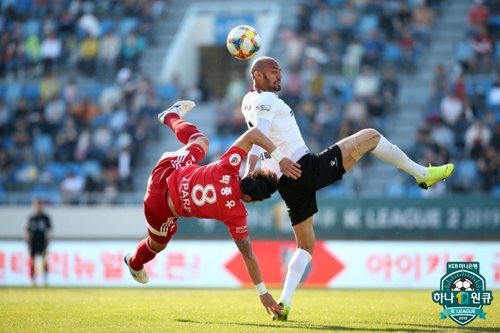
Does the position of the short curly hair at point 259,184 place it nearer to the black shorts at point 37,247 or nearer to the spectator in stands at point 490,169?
the black shorts at point 37,247

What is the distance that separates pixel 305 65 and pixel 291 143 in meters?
14.6

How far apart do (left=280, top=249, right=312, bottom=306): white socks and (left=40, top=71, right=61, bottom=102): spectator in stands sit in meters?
17.8

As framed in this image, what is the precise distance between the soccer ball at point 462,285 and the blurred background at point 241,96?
358 inches

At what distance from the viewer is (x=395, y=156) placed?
32.5ft

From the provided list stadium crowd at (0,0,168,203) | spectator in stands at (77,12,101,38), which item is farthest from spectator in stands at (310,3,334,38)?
spectator in stands at (77,12,101,38)

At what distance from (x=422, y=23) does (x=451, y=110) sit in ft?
12.1

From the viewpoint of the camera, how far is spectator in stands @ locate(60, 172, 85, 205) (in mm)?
23141

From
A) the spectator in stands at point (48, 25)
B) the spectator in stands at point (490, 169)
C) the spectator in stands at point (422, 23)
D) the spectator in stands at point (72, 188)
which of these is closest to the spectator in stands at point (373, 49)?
the spectator in stands at point (422, 23)

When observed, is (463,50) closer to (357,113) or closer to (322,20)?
(357,113)

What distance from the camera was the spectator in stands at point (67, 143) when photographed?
24.3m

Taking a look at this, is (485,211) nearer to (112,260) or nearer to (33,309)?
(112,260)

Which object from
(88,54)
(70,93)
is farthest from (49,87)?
(88,54)

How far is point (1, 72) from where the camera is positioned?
1104 inches

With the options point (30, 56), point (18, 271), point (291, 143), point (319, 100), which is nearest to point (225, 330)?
point (291, 143)
